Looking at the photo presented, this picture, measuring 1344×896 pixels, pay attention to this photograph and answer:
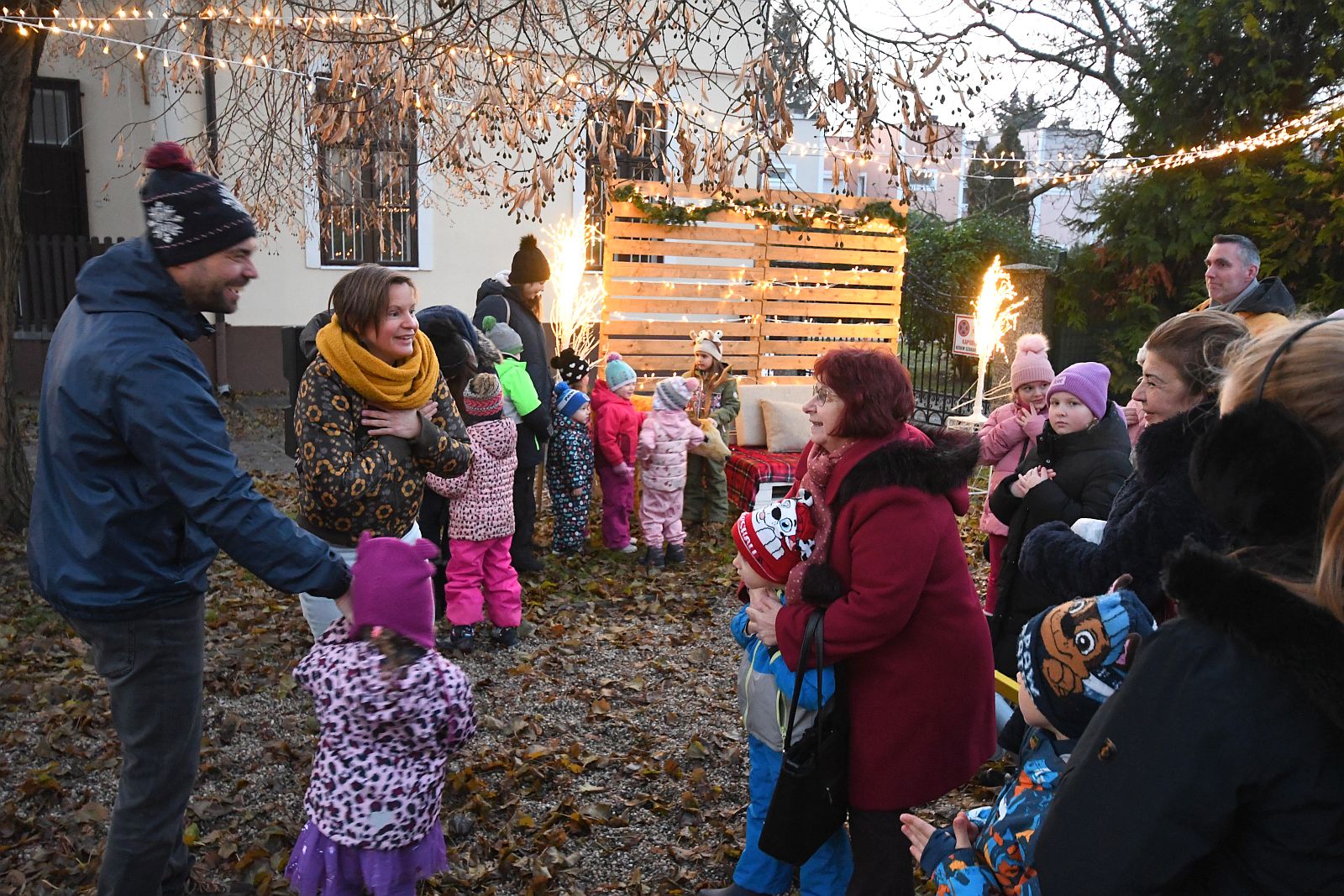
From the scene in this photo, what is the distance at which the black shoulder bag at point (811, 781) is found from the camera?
256 cm

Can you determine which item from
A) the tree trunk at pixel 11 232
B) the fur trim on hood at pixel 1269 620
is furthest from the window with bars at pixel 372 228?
the fur trim on hood at pixel 1269 620

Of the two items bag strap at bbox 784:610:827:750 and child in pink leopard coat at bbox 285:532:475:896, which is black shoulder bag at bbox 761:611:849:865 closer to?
bag strap at bbox 784:610:827:750

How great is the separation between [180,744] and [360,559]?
860 mm

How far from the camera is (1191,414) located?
7.89 feet

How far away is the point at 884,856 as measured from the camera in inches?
104

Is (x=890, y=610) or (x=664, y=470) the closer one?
(x=890, y=610)

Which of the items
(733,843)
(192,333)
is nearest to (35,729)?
(192,333)

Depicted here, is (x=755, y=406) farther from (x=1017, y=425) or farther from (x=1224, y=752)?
(x=1224, y=752)

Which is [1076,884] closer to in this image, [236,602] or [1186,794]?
[1186,794]

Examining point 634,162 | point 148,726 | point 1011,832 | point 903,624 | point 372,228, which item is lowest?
point 148,726

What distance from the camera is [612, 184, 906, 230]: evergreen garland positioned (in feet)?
32.2

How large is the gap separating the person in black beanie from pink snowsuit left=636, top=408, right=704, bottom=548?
1.01 meters

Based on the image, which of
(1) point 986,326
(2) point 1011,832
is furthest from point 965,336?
(2) point 1011,832

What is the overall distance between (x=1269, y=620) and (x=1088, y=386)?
299cm
